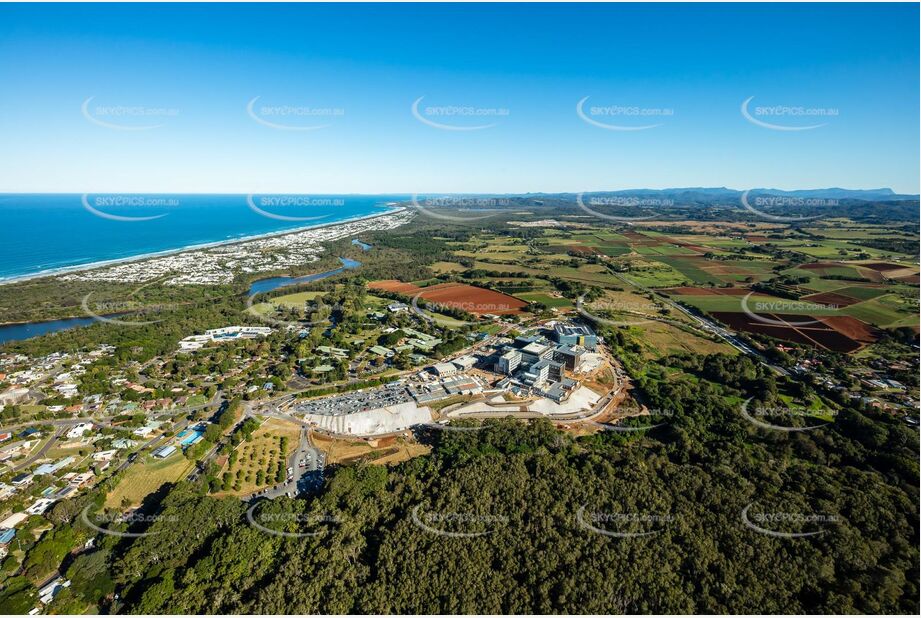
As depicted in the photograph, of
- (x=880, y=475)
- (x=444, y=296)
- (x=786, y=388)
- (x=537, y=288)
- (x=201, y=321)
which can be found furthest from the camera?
(x=537, y=288)

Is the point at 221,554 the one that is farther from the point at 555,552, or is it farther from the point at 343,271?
the point at 343,271

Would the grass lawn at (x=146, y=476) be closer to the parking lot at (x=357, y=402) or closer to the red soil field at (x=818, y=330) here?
the parking lot at (x=357, y=402)

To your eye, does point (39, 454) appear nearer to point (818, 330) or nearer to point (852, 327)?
point (818, 330)

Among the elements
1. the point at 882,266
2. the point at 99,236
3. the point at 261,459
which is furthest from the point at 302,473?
the point at 99,236

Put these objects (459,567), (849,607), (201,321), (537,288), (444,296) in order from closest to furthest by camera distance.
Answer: (849,607) < (459,567) < (201,321) < (444,296) < (537,288)

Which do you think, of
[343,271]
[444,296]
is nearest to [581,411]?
[444,296]

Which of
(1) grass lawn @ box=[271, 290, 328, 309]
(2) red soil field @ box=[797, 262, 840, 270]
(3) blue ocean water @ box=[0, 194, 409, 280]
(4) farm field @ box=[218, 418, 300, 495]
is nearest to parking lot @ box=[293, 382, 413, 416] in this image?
(4) farm field @ box=[218, 418, 300, 495]

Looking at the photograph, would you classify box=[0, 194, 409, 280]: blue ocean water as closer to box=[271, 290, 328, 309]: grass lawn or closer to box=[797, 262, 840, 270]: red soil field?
box=[271, 290, 328, 309]: grass lawn

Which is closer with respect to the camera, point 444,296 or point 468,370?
point 468,370
